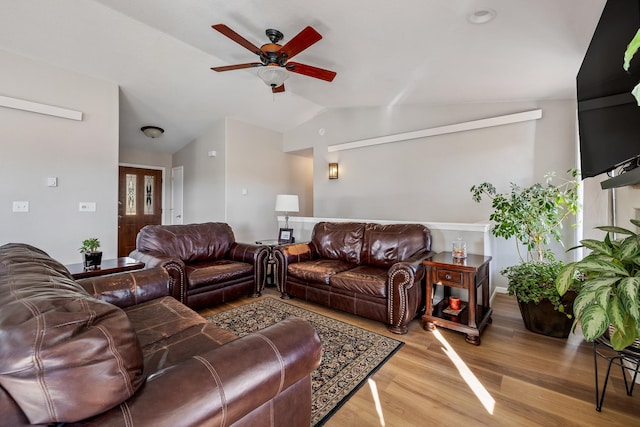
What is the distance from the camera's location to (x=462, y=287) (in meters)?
2.36

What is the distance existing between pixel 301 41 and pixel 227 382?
237 cm

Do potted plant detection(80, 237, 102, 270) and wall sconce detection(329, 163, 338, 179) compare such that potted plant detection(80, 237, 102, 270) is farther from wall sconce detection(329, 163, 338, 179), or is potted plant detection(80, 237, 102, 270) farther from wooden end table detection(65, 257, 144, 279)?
wall sconce detection(329, 163, 338, 179)

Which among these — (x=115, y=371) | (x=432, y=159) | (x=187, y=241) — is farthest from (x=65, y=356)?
(x=432, y=159)

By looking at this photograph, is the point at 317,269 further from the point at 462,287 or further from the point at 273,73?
the point at 273,73

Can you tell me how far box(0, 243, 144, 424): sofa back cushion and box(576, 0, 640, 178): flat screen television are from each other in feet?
7.03

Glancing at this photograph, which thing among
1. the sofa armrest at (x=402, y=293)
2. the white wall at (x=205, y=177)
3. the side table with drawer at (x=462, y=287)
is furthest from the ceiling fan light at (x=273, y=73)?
the white wall at (x=205, y=177)

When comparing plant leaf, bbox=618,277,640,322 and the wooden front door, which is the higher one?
the wooden front door

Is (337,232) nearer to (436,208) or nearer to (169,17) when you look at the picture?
(436,208)

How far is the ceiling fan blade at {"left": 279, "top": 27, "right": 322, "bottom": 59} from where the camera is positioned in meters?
2.11

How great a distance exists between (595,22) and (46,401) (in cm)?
321

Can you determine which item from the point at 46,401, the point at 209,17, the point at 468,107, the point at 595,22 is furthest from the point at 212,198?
the point at 595,22

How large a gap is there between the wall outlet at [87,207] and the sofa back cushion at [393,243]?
11.7 feet

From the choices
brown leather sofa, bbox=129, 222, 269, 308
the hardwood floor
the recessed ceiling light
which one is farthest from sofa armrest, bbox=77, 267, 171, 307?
the recessed ceiling light

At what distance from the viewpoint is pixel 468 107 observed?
3875 millimetres
